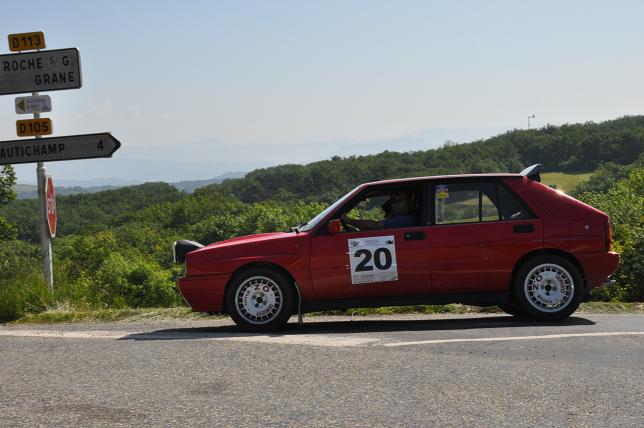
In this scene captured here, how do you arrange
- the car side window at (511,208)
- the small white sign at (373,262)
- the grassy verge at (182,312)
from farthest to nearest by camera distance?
the grassy verge at (182,312), the car side window at (511,208), the small white sign at (373,262)

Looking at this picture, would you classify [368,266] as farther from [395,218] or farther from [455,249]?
[455,249]

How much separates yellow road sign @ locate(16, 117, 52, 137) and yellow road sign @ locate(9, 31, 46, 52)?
1064 millimetres

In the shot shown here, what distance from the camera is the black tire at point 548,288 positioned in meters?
7.67

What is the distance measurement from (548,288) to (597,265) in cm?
58

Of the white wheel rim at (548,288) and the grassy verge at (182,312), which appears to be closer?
the white wheel rim at (548,288)

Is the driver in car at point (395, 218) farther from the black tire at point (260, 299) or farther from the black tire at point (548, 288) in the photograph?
the black tire at point (548, 288)

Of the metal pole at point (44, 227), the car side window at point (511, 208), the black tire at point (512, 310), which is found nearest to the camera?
the car side window at point (511, 208)

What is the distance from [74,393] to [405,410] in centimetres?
226

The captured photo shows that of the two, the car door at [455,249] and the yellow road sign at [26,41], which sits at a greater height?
the yellow road sign at [26,41]

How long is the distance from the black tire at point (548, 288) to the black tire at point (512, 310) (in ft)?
1.23

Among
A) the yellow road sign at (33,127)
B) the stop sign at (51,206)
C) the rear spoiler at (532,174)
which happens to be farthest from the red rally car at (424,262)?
the yellow road sign at (33,127)

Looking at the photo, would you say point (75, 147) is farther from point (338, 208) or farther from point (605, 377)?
point (605, 377)

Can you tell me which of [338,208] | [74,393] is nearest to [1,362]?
[74,393]

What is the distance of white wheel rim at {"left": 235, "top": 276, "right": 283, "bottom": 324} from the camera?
760 centimetres
